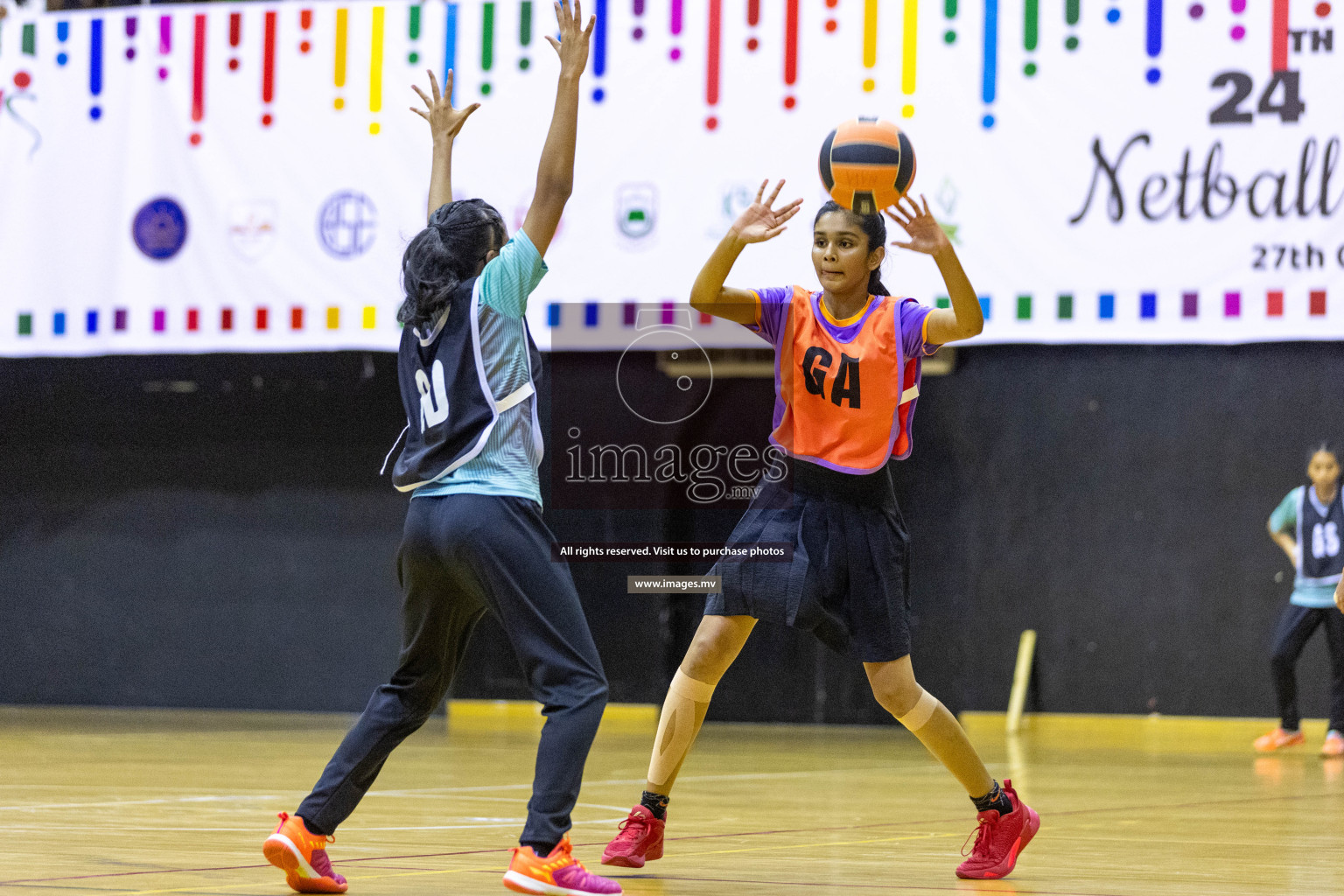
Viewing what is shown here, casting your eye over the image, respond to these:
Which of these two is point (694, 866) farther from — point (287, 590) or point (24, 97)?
point (287, 590)

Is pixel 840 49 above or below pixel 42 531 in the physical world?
above

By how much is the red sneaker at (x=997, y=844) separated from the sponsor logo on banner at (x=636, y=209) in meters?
5.54

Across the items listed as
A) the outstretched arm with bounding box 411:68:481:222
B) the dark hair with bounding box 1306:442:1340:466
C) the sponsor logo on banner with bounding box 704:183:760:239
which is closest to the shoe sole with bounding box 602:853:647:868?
the outstretched arm with bounding box 411:68:481:222

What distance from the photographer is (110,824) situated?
5301mm

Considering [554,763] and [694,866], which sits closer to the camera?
[554,763]

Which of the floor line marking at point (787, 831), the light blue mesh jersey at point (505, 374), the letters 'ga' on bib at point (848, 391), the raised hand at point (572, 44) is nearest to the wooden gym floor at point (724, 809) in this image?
the floor line marking at point (787, 831)

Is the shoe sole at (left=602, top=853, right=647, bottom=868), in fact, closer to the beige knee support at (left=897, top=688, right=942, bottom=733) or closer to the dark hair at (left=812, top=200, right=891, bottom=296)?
the beige knee support at (left=897, top=688, right=942, bottom=733)

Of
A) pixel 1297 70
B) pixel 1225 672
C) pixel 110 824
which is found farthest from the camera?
pixel 1225 672

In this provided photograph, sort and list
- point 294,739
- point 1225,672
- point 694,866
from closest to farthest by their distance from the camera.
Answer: point 694,866
point 294,739
point 1225,672

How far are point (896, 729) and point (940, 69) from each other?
4.44 metres

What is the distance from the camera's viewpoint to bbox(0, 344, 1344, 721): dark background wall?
36.6 ft

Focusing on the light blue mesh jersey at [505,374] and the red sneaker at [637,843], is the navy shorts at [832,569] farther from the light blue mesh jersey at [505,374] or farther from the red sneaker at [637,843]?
the light blue mesh jersey at [505,374]

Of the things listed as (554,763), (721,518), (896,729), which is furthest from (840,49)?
(554,763)

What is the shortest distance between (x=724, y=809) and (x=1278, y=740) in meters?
5.15
